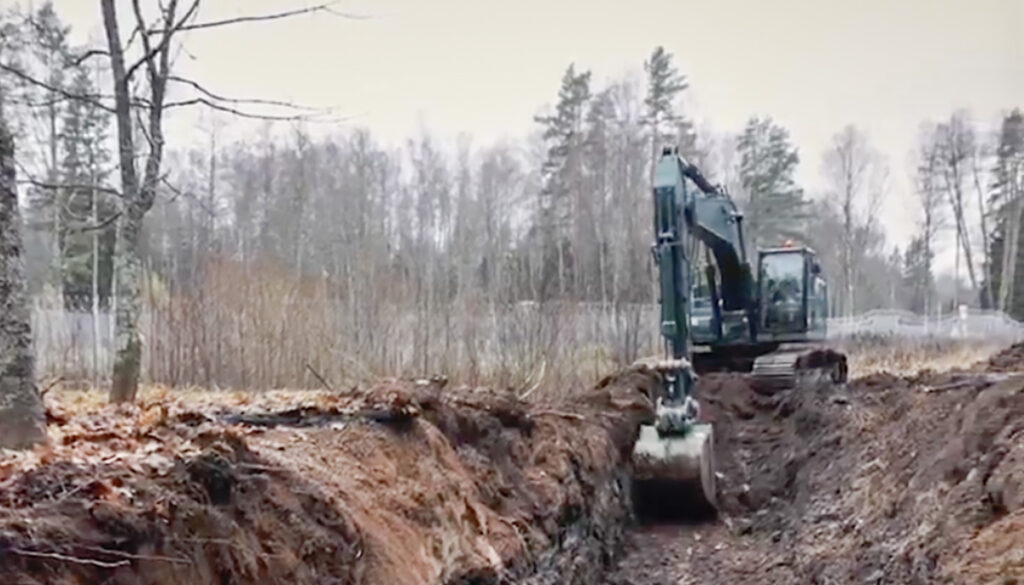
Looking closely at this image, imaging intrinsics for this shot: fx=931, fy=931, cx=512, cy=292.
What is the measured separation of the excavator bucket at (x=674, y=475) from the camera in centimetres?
838

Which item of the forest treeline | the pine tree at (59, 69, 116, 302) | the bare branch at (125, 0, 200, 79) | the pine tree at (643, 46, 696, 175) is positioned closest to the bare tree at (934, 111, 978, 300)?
the forest treeline

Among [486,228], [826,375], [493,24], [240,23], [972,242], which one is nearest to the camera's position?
[240,23]

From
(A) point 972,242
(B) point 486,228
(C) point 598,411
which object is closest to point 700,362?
(C) point 598,411

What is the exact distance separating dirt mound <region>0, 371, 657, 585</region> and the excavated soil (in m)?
1.31

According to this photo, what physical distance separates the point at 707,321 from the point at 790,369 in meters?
1.33

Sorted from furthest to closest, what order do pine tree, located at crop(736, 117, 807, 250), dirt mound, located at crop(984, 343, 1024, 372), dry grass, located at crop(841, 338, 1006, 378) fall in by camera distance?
pine tree, located at crop(736, 117, 807, 250) < dry grass, located at crop(841, 338, 1006, 378) < dirt mound, located at crop(984, 343, 1024, 372)

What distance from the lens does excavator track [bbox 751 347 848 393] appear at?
478 inches

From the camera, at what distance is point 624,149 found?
33781 mm

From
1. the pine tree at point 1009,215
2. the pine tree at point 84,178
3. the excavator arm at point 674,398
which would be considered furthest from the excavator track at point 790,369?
the pine tree at point 1009,215

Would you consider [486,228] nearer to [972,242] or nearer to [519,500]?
[972,242]

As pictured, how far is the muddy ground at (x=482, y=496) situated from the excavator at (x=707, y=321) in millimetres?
485

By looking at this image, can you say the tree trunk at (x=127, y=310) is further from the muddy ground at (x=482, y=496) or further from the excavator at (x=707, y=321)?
the excavator at (x=707, y=321)

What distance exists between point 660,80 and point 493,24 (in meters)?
18.8

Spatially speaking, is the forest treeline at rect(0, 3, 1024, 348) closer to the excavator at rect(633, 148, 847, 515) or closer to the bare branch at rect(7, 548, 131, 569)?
the excavator at rect(633, 148, 847, 515)
